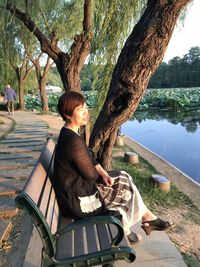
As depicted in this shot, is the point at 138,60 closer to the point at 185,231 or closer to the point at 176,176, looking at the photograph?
the point at 185,231

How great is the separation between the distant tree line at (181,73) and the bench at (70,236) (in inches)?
2668

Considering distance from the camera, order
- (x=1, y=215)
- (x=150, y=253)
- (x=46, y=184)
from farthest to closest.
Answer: (x=1, y=215), (x=150, y=253), (x=46, y=184)

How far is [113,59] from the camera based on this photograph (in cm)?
658

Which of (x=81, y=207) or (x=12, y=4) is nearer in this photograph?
(x=81, y=207)

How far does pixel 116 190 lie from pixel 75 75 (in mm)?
4732

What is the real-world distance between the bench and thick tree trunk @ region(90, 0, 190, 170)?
2.11 metres

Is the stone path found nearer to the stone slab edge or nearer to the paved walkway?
the paved walkway

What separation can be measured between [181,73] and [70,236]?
71560 mm

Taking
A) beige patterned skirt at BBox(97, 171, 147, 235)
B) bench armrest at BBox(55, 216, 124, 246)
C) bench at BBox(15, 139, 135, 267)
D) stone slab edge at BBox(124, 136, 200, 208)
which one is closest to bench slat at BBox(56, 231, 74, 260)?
bench at BBox(15, 139, 135, 267)

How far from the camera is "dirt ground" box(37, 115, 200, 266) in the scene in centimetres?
376

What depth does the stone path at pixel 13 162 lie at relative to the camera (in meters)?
4.21

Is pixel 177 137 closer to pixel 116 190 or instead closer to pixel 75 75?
pixel 75 75

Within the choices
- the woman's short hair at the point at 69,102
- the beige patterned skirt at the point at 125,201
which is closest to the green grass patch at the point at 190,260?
the beige patterned skirt at the point at 125,201

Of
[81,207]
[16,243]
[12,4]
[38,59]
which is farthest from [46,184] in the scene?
[38,59]
